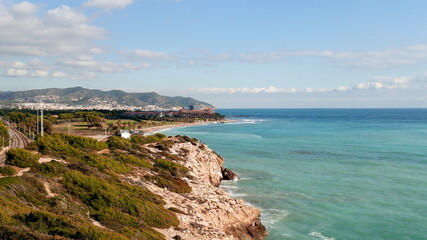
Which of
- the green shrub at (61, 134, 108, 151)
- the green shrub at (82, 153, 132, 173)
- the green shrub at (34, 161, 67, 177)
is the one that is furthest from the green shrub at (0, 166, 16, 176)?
the green shrub at (61, 134, 108, 151)

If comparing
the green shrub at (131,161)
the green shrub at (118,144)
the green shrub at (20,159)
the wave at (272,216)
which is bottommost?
Result: the wave at (272,216)

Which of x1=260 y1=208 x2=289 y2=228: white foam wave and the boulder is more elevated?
the boulder

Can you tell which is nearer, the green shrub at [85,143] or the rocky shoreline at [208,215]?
the rocky shoreline at [208,215]

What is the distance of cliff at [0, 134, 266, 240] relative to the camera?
1430 centimetres

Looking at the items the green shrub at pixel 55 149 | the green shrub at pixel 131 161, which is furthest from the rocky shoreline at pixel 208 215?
the green shrub at pixel 55 149

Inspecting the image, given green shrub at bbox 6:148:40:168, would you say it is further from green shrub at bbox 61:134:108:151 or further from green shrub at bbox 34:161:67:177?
green shrub at bbox 61:134:108:151

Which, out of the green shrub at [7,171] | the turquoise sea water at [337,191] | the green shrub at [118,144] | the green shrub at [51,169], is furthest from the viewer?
the green shrub at [118,144]

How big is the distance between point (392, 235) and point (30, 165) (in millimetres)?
27720

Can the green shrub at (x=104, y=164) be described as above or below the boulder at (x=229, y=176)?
above

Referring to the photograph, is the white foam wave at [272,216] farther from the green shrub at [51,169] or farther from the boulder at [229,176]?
the green shrub at [51,169]

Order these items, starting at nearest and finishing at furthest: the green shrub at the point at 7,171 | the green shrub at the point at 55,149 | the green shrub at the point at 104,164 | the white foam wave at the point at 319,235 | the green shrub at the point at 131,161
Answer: the green shrub at the point at 7,171 → the white foam wave at the point at 319,235 → the green shrub at the point at 104,164 → the green shrub at the point at 55,149 → the green shrub at the point at 131,161


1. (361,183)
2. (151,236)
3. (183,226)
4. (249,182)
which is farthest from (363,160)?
(151,236)

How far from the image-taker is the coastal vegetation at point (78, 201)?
13.9m

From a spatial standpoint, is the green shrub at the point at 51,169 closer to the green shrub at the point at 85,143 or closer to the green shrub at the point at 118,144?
the green shrub at the point at 85,143
